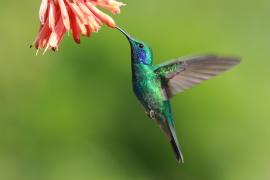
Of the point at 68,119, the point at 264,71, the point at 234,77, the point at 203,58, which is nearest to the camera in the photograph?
the point at 203,58

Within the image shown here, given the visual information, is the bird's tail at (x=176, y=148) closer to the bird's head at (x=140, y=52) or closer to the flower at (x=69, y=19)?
the bird's head at (x=140, y=52)

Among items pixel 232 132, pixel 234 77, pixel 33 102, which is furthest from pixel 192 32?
pixel 33 102

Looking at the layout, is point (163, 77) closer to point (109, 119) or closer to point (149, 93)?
point (149, 93)

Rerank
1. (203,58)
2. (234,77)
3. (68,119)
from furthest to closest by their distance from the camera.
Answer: (234,77) < (68,119) < (203,58)

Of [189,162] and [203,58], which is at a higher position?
[203,58]

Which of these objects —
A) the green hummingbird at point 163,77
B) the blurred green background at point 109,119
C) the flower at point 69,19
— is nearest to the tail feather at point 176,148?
the green hummingbird at point 163,77

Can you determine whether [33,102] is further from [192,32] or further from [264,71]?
[264,71]

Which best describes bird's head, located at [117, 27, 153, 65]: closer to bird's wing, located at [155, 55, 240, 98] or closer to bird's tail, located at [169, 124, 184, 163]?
bird's wing, located at [155, 55, 240, 98]
